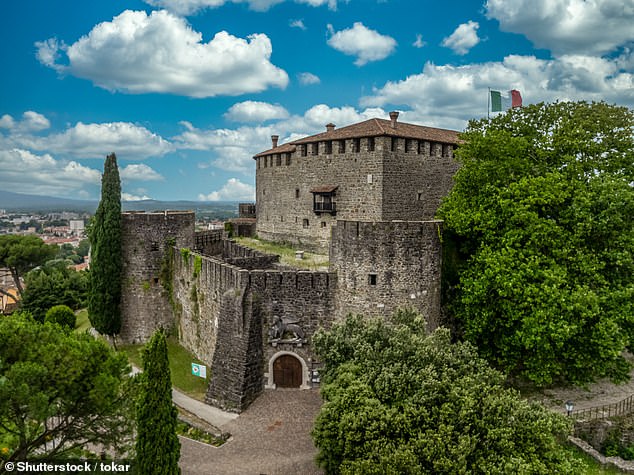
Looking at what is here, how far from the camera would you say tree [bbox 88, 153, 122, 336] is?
88.3 ft

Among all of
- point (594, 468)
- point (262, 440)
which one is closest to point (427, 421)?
point (262, 440)

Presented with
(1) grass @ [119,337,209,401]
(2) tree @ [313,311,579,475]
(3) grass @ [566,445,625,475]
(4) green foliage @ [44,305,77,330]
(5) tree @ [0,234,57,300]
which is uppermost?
(5) tree @ [0,234,57,300]

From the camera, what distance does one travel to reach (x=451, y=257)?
2250 cm

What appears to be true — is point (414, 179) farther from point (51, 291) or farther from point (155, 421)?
point (51, 291)

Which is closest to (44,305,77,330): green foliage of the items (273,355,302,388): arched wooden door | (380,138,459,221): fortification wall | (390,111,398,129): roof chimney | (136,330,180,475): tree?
(273,355,302,388): arched wooden door

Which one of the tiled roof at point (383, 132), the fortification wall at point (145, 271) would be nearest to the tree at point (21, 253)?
the fortification wall at point (145, 271)

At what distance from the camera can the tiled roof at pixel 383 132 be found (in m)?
30.8

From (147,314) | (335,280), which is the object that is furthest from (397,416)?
(147,314)

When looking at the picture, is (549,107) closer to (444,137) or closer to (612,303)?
(612,303)

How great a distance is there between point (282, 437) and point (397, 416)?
6281mm

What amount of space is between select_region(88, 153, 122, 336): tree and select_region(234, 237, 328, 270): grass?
31.5 ft

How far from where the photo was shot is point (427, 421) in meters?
13.3

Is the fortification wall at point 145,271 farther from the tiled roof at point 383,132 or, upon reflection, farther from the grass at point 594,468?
the grass at point 594,468

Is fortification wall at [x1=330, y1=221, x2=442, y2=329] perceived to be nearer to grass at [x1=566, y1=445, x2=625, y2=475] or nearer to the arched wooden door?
the arched wooden door
